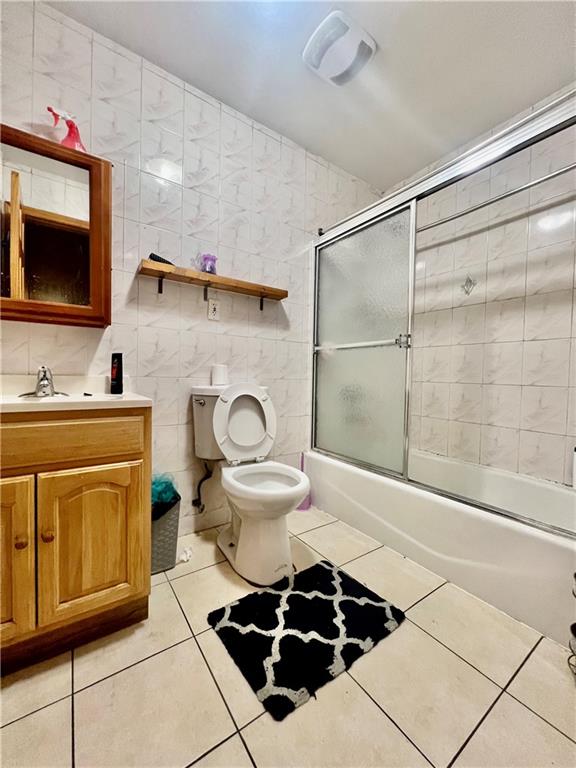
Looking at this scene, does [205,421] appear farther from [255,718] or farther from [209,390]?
[255,718]

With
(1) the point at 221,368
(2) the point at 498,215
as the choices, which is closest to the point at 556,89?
(2) the point at 498,215

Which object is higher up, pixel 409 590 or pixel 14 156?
pixel 14 156

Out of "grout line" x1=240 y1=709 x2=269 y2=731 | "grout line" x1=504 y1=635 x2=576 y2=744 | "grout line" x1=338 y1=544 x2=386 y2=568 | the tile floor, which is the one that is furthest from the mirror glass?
"grout line" x1=504 y1=635 x2=576 y2=744

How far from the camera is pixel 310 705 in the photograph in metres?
0.86

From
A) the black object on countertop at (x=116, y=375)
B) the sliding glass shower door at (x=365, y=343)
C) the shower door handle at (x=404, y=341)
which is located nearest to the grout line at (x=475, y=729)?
the sliding glass shower door at (x=365, y=343)

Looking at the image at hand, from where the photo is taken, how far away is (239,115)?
6.01ft

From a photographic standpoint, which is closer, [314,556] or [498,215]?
[314,556]

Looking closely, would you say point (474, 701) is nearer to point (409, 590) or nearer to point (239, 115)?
point (409, 590)

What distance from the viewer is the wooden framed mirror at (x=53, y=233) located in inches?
48.3

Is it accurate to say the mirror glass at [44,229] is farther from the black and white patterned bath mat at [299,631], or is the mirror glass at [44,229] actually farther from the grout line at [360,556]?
the grout line at [360,556]

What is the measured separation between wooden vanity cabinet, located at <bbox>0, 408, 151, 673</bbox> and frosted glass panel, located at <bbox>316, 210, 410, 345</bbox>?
1.34m

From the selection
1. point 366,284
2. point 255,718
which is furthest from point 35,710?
point 366,284

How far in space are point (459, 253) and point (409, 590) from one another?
6.48 ft

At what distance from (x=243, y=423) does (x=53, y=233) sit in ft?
3.81
